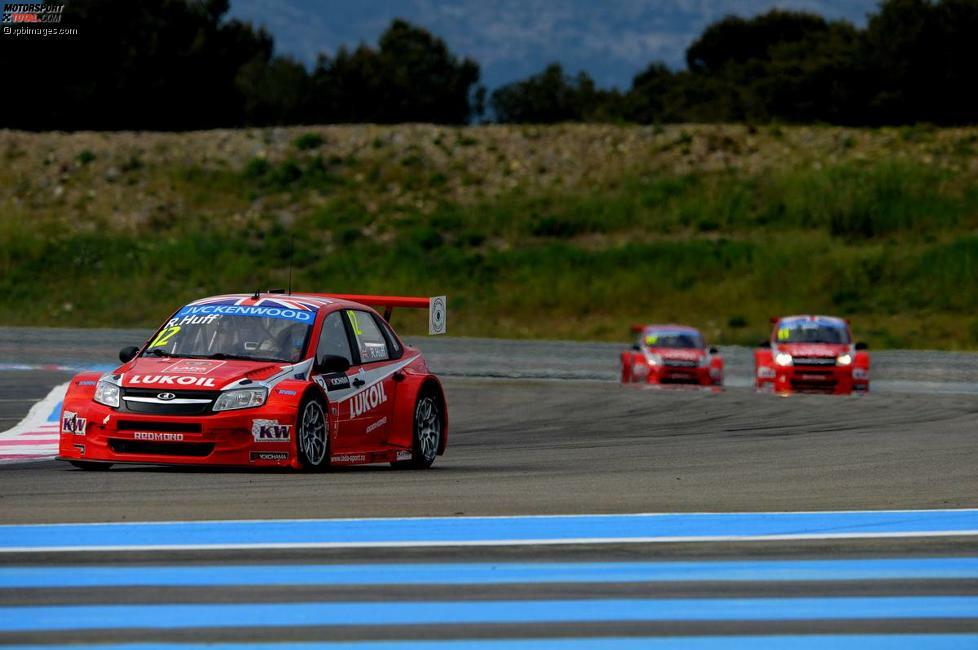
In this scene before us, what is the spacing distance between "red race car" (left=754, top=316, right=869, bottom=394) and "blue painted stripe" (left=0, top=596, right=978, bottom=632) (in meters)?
21.0

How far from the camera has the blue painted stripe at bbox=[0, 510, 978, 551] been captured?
7070mm

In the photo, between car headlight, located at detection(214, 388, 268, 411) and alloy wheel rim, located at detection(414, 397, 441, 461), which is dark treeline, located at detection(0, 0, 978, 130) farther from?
car headlight, located at detection(214, 388, 268, 411)

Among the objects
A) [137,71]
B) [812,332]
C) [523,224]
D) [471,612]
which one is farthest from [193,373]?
[137,71]

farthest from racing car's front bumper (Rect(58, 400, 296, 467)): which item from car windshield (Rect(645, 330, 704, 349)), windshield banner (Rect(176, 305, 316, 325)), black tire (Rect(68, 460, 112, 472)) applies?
car windshield (Rect(645, 330, 704, 349))

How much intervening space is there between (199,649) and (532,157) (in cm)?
5380

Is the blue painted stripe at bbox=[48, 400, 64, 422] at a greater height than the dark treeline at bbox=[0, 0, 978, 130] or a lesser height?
lesser

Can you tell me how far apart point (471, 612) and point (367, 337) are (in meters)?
7.03

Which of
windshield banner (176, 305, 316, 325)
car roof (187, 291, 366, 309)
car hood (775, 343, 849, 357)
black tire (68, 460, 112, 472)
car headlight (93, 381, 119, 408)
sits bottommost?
black tire (68, 460, 112, 472)

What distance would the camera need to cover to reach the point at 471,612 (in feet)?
18.2

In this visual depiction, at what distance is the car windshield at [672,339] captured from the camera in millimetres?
28781

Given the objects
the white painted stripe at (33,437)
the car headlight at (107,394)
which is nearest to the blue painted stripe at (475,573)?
the car headlight at (107,394)

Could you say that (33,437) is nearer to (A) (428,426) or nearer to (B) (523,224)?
(A) (428,426)

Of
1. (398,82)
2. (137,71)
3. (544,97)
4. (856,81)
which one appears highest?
(544,97)

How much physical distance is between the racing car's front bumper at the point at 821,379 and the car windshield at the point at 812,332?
98 cm
